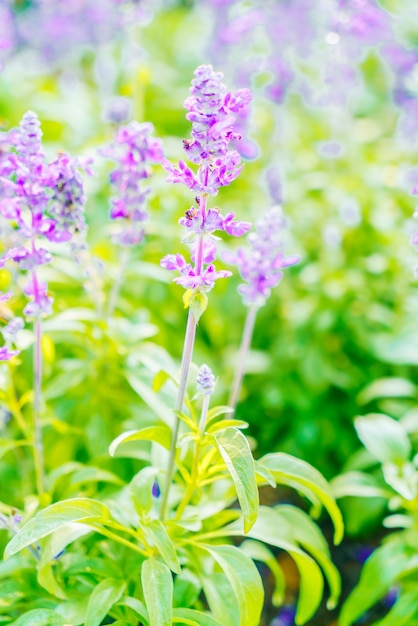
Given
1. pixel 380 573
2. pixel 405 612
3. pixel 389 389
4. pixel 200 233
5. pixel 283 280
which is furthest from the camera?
pixel 283 280

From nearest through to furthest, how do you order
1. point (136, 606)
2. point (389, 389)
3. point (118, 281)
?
point (136, 606), point (118, 281), point (389, 389)

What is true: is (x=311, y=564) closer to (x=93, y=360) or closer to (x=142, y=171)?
(x=93, y=360)

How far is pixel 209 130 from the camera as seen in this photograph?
185 cm

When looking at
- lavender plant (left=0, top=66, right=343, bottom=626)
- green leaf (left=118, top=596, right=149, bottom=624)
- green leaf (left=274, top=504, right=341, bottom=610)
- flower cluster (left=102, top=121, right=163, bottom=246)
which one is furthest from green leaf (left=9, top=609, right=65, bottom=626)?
flower cluster (left=102, top=121, right=163, bottom=246)

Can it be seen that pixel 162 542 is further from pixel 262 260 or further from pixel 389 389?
pixel 389 389

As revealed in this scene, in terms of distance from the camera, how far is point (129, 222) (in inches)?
107

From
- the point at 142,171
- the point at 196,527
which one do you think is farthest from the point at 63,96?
the point at 196,527

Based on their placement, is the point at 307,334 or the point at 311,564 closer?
the point at 311,564

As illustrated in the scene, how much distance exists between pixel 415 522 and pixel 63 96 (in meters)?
4.40

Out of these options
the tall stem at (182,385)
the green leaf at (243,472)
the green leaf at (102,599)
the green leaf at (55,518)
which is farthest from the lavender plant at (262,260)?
the green leaf at (102,599)

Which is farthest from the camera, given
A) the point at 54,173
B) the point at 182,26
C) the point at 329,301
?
the point at 182,26

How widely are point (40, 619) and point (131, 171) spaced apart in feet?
4.83

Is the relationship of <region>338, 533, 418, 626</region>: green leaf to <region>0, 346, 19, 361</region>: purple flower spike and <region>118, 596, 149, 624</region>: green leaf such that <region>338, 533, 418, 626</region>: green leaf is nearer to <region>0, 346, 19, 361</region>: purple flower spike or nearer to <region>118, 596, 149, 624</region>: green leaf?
<region>118, 596, 149, 624</region>: green leaf

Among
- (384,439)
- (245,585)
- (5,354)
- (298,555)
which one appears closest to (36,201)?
(5,354)
